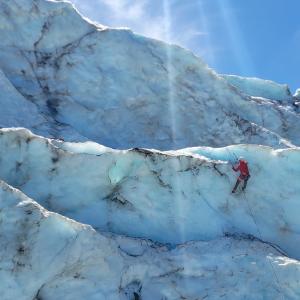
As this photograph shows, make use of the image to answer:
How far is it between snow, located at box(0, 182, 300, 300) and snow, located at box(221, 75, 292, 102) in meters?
14.1

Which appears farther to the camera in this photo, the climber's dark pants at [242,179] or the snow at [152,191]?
the climber's dark pants at [242,179]

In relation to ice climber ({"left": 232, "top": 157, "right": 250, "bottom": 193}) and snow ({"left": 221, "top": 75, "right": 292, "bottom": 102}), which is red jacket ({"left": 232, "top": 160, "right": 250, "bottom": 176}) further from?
snow ({"left": 221, "top": 75, "right": 292, "bottom": 102})

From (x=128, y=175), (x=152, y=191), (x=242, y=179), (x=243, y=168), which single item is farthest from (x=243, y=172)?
(x=128, y=175)

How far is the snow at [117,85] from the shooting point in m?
19.6

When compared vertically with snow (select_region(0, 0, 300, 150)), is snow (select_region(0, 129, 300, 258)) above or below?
below

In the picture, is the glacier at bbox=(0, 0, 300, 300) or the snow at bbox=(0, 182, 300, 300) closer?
the snow at bbox=(0, 182, 300, 300)

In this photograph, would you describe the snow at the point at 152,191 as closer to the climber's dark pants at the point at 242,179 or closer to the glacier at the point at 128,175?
the glacier at the point at 128,175

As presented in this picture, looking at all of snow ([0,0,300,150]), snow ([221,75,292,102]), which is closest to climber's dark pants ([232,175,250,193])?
snow ([0,0,300,150])

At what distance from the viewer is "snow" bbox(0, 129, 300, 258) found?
515 inches

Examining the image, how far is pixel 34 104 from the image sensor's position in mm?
18562

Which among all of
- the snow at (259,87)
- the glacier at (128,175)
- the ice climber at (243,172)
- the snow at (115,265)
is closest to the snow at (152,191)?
the glacier at (128,175)

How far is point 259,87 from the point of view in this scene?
2612 cm

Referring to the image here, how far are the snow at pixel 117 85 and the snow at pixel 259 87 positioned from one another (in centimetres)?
361

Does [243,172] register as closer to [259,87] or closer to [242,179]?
[242,179]
